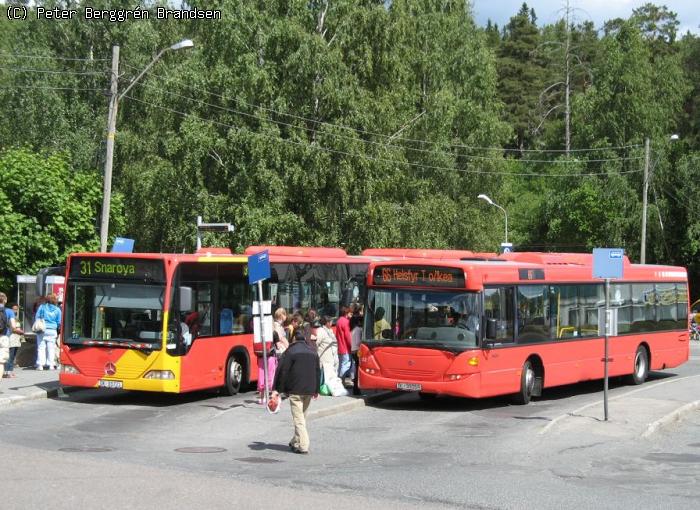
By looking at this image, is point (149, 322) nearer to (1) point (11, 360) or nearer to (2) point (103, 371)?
(2) point (103, 371)

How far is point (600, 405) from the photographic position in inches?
805

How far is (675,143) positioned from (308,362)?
57.2 meters

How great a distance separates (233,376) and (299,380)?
7.61m

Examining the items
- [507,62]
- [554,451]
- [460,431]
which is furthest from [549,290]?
[507,62]

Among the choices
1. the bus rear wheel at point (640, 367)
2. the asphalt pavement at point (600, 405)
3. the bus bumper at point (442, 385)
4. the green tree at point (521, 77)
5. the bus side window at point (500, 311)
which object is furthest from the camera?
the green tree at point (521, 77)

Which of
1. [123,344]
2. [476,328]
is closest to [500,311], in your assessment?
[476,328]

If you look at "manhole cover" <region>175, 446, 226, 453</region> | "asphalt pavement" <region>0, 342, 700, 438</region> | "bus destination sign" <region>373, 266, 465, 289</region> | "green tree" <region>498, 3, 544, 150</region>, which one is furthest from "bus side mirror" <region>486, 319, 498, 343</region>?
"green tree" <region>498, 3, 544, 150</region>

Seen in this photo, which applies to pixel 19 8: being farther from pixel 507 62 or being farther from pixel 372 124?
pixel 507 62

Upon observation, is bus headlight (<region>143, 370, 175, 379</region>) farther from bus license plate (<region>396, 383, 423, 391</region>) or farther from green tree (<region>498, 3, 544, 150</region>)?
green tree (<region>498, 3, 544, 150</region>)

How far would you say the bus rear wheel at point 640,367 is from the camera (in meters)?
26.0

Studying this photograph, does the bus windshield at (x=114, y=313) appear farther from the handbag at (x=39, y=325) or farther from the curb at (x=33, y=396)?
the handbag at (x=39, y=325)

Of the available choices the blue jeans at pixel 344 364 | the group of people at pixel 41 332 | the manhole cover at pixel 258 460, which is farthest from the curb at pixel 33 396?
the manhole cover at pixel 258 460

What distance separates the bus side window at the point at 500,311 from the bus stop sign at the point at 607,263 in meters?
2.26

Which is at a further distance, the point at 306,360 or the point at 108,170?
the point at 108,170
